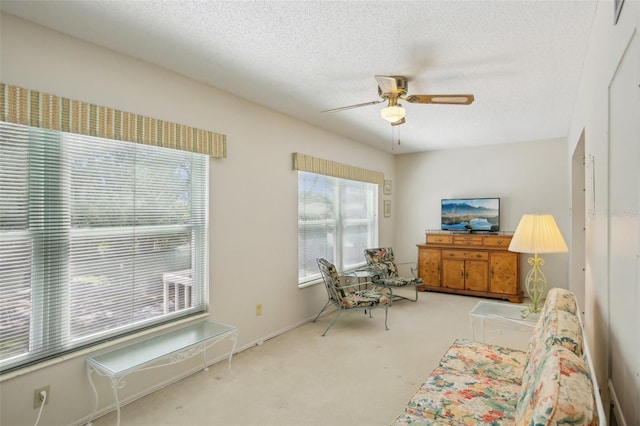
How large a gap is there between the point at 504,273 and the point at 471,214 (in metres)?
1.14

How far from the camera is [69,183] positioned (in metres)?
2.29

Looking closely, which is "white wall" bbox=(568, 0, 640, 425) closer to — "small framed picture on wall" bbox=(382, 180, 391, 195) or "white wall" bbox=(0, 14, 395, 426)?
"white wall" bbox=(0, 14, 395, 426)

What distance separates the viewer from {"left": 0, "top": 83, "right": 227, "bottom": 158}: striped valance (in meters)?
2.02

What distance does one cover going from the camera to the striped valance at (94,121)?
2.02m

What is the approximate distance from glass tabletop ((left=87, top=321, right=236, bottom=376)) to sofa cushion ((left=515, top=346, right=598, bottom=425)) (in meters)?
2.14

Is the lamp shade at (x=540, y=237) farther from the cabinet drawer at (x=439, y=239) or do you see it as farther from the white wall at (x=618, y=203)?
the cabinet drawer at (x=439, y=239)

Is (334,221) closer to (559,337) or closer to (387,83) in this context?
(387,83)

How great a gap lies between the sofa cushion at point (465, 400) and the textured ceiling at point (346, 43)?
213 cm

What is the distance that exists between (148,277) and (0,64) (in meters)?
1.64

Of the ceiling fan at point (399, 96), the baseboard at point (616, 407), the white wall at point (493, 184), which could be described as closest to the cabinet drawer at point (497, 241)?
the white wall at point (493, 184)

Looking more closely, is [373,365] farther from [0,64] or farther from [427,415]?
[0,64]

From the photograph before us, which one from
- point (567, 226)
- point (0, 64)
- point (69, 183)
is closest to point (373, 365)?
point (69, 183)

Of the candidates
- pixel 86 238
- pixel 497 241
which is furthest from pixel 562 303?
pixel 497 241

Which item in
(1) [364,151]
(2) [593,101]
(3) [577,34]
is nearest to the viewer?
(2) [593,101]
